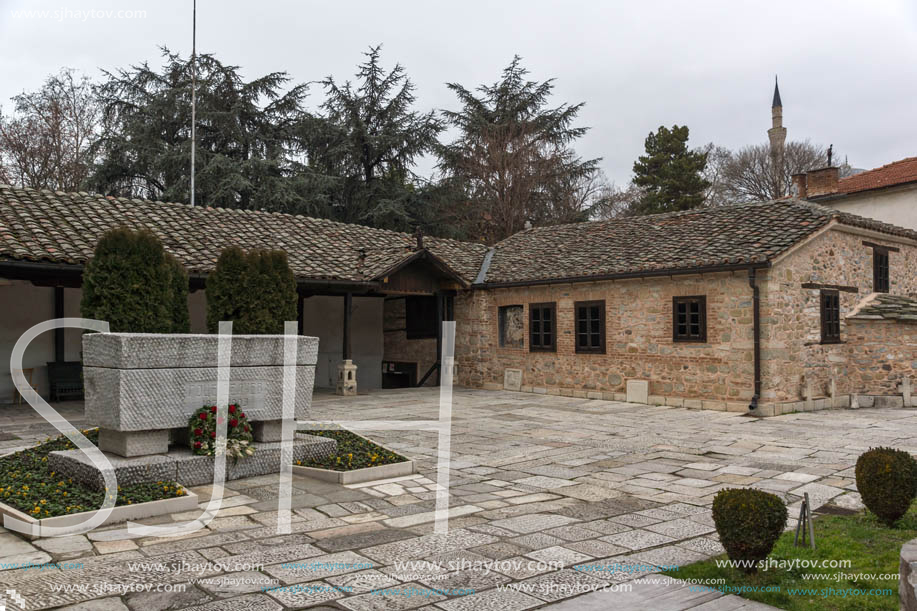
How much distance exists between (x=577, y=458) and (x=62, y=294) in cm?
1051

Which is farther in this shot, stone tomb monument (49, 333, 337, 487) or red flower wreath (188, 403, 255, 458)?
red flower wreath (188, 403, 255, 458)

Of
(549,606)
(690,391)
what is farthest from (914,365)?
(549,606)

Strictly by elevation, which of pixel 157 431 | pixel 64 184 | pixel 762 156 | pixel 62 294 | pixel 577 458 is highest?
pixel 762 156

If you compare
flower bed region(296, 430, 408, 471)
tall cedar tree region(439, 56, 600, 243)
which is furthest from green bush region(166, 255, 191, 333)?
tall cedar tree region(439, 56, 600, 243)

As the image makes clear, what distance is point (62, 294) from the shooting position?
12.8 metres

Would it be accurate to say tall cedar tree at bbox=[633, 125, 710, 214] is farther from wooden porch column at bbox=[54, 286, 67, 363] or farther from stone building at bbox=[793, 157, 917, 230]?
wooden porch column at bbox=[54, 286, 67, 363]

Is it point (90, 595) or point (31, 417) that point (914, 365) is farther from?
point (31, 417)

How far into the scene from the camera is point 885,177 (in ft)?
68.3

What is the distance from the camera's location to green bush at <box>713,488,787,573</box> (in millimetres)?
3742

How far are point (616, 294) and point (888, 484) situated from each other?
9.22m

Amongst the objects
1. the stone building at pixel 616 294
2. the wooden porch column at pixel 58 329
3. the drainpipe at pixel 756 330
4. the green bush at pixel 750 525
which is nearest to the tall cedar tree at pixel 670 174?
the stone building at pixel 616 294

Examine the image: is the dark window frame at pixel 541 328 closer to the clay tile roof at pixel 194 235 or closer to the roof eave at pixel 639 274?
the roof eave at pixel 639 274

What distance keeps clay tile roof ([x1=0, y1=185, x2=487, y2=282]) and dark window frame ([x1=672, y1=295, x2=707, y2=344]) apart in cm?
546

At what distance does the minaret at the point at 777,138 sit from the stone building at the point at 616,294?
1502cm
